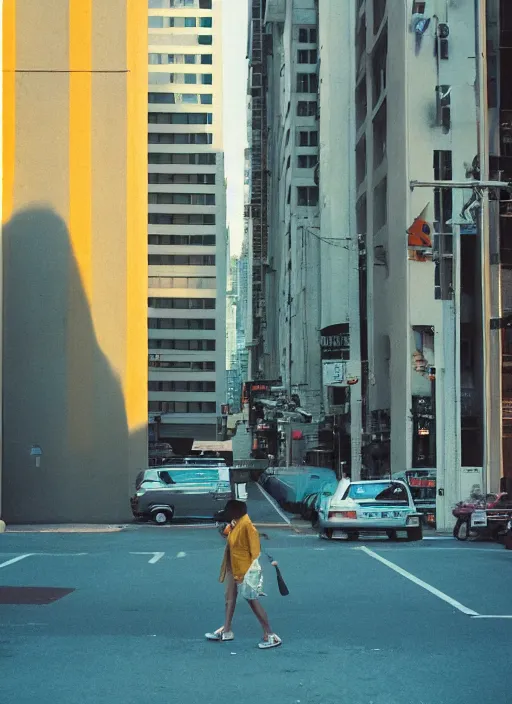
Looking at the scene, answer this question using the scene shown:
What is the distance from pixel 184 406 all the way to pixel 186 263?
45.3 feet

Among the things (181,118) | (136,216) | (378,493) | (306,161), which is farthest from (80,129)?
(181,118)

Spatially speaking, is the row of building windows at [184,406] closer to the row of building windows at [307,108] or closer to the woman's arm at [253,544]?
the row of building windows at [307,108]

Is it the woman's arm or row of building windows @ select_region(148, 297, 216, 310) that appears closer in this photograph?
the woman's arm

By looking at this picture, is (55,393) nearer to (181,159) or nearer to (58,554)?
(58,554)

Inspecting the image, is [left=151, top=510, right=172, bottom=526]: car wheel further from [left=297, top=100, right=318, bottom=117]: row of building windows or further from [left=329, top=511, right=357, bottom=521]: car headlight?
[left=297, top=100, right=318, bottom=117]: row of building windows

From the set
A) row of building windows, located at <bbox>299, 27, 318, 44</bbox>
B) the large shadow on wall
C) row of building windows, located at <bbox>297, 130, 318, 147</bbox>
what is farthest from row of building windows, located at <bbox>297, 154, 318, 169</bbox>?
the large shadow on wall

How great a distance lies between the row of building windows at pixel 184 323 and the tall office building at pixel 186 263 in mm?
95

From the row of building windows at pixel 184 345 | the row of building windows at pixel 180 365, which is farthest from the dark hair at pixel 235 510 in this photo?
the row of building windows at pixel 184 345

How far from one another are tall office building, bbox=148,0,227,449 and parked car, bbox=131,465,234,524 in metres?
72.4

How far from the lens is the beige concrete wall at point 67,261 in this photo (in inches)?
1922

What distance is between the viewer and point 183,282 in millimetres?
119500

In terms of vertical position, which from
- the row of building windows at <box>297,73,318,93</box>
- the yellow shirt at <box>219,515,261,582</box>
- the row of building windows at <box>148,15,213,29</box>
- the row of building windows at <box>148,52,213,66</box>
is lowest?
the yellow shirt at <box>219,515,261,582</box>

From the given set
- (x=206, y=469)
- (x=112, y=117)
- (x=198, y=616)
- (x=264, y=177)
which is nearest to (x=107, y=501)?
(x=206, y=469)

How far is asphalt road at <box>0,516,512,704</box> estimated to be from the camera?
31.2 ft
